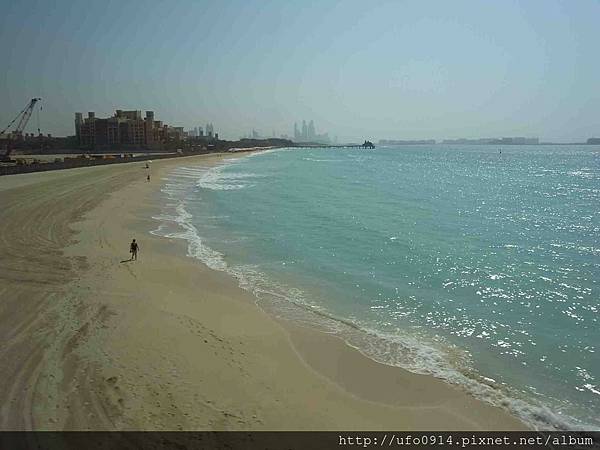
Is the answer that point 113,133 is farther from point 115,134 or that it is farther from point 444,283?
point 444,283

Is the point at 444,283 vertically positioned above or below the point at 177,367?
below

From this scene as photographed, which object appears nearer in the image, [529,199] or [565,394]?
[565,394]

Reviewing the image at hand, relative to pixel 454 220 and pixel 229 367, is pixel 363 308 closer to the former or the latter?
pixel 229 367

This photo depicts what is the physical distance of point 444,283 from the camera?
13.9 meters

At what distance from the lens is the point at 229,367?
792cm

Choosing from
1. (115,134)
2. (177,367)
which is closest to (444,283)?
(177,367)

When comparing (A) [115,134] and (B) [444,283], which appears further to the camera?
(A) [115,134]

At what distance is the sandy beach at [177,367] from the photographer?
637 centimetres

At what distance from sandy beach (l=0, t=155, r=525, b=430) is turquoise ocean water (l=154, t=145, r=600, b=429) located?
90 centimetres

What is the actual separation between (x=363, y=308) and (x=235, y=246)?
8.54m

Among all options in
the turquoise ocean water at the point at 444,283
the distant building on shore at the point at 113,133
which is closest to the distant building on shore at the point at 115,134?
the distant building on shore at the point at 113,133

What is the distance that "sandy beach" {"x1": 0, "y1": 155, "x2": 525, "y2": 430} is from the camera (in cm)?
637

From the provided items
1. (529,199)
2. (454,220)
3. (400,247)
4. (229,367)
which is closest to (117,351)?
(229,367)

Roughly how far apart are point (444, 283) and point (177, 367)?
30.2 ft
